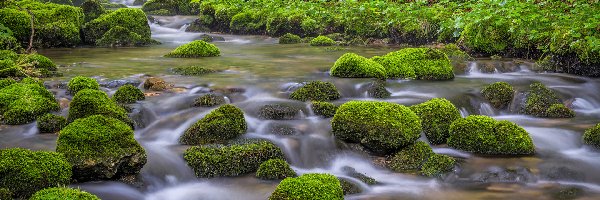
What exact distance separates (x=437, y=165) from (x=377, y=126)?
872mm

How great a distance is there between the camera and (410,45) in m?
16.8

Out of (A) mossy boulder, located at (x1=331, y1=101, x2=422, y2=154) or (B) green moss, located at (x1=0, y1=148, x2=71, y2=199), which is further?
(A) mossy boulder, located at (x1=331, y1=101, x2=422, y2=154)

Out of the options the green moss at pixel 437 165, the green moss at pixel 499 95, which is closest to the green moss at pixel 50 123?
the green moss at pixel 437 165

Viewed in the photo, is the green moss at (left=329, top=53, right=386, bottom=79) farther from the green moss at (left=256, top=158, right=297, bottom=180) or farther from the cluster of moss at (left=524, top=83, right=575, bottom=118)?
the green moss at (left=256, top=158, right=297, bottom=180)

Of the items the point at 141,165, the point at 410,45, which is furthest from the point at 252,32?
the point at 141,165

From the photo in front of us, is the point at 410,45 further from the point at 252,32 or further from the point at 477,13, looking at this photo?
the point at 252,32

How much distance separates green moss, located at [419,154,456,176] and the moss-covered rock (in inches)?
177

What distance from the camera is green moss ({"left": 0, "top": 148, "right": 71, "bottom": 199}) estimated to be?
4.91m

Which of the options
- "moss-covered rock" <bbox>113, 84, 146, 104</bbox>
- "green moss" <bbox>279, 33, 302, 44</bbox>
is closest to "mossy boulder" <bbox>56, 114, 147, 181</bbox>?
"moss-covered rock" <bbox>113, 84, 146, 104</bbox>

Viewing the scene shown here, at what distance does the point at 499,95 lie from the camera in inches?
360

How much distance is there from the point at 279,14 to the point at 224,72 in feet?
33.8

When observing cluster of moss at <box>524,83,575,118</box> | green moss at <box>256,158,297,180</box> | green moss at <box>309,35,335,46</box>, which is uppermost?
green moss at <box>309,35,335,46</box>

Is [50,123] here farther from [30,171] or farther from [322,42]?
[322,42]

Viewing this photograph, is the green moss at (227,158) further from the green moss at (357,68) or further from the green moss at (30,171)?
the green moss at (357,68)
